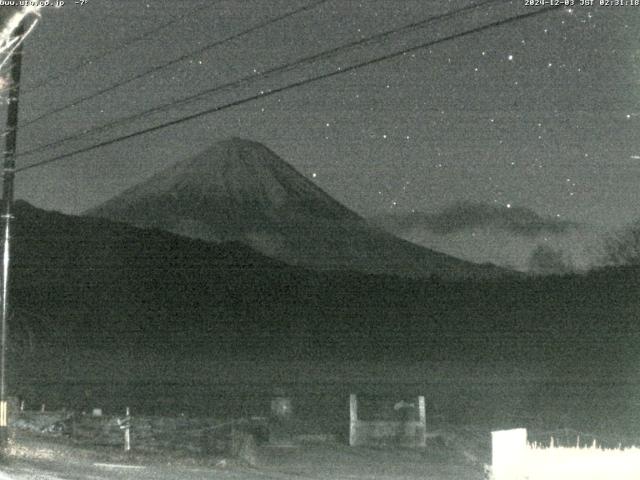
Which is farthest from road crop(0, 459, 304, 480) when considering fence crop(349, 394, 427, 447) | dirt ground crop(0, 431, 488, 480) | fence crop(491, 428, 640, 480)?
fence crop(491, 428, 640, 480)

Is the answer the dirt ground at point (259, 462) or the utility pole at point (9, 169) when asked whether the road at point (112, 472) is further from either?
the utility pole at point (9, 169)

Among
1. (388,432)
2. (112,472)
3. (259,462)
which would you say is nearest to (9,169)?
(112,472)

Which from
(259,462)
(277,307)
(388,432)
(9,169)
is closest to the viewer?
(259,462)

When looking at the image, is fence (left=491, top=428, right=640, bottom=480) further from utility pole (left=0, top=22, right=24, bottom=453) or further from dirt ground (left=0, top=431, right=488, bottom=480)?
utility pole (left=0, top=22, right=24, bottom=453)

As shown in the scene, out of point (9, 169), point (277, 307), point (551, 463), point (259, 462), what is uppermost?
point (277, 307)

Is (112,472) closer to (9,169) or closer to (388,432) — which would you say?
(9,169)

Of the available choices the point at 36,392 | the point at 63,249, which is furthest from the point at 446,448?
the point at 63,249

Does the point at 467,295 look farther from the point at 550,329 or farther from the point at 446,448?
the point at 446,448

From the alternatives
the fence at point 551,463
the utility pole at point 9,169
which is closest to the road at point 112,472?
the utility pole at point 9,169
